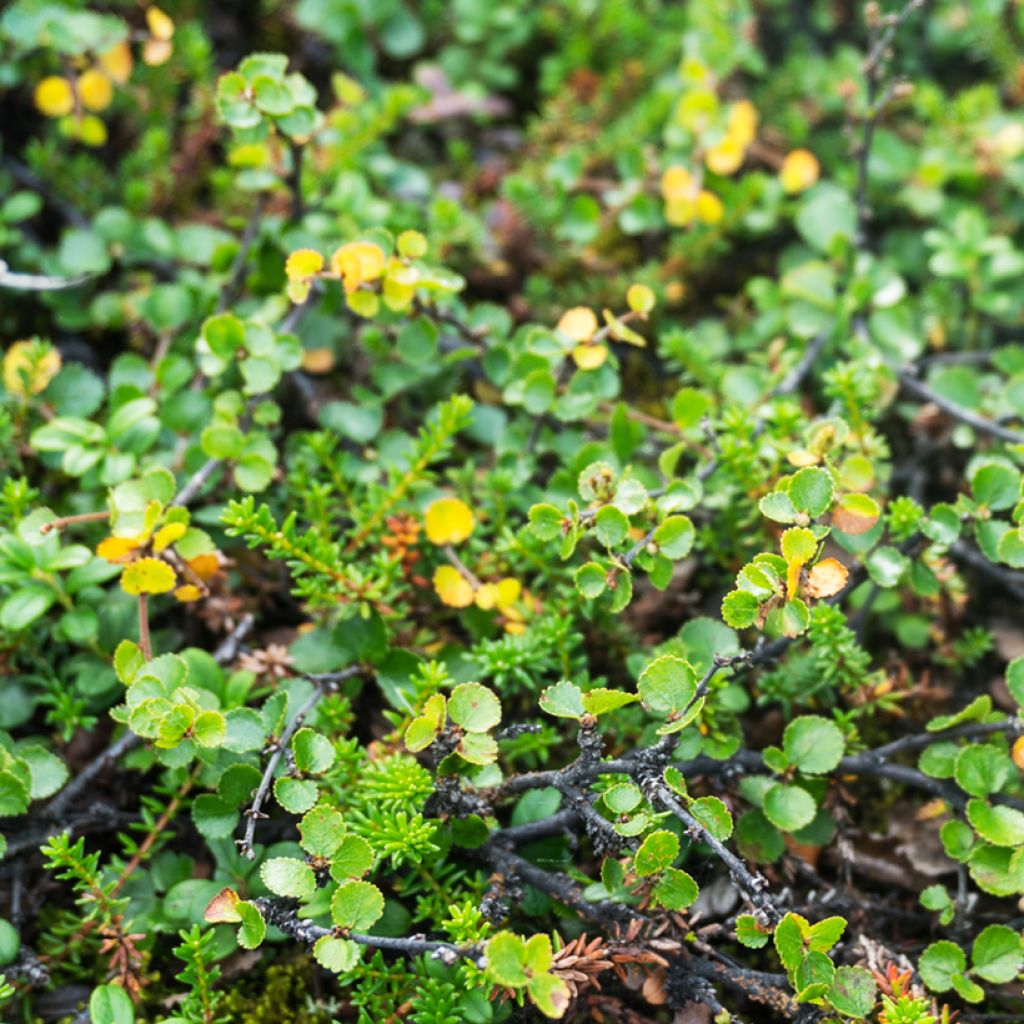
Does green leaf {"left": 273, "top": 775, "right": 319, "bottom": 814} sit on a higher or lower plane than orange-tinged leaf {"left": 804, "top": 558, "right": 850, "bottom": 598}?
lower

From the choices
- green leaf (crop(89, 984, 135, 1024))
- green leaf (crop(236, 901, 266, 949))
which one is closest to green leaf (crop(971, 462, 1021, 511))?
green leaf (crop(236, 901, 266, 949))

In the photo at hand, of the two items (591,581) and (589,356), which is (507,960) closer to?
(591,581)

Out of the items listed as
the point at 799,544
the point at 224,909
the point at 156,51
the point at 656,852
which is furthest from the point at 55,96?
the point at 656,852

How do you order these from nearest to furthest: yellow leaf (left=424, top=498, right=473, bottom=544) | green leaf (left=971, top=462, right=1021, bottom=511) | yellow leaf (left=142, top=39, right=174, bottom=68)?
1. green leaf (left=971, top=462, right=1021, bottom=511)
2. yellow leaf (left=424, top=498, right=473, bottom=544)
3. yellow leaf (left=142, top=39, right=174, bottom=68)

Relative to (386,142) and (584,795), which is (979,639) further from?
(386,142)

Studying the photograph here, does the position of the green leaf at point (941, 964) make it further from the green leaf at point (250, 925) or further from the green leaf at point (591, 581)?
the green leaf at point (250, 925)

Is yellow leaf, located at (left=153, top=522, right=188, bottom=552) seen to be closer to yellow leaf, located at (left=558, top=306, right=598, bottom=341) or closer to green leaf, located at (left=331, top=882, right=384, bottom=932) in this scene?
green leaf, located at (left=331, top=882, right=384, bottom=932)
